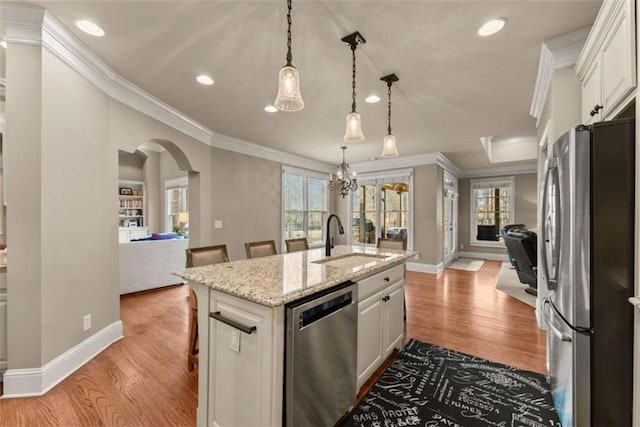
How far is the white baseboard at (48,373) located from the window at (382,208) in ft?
18.4

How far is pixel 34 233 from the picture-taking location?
1.96 m

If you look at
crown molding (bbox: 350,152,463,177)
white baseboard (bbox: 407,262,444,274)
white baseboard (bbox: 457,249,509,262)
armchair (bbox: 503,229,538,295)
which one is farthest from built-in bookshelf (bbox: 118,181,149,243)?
white baseboard (bbox: 457,249,509,262)

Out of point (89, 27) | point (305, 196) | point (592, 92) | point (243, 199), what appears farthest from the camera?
point (305, 196)

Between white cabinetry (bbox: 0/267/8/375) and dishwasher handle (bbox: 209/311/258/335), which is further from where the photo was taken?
white cabinetry (bbox: 0/267/8/375)

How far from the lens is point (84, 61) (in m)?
2.29

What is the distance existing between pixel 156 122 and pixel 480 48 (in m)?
3.47

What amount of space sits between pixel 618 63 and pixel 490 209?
7.35 metres

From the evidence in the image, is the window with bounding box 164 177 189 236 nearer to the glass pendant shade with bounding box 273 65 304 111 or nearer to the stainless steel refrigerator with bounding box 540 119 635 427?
the glass pendant shade with bounding box 273 65 304 111

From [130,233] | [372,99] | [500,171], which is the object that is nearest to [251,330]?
[372,99]

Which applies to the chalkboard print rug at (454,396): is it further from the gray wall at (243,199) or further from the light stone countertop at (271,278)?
the gray wall at (243,199)

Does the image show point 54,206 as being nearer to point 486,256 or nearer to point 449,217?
point 449,217

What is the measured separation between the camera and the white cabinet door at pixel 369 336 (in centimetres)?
192

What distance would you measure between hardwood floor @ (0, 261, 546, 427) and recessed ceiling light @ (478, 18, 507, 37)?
8.92 feet

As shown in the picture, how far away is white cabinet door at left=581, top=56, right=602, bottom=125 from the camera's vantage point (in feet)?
5.63
